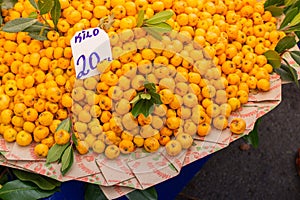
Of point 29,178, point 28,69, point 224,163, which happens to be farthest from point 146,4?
point 224,163

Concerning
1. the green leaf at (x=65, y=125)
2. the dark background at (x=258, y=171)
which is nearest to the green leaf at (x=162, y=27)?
the green leaf at (x=65, y=125)

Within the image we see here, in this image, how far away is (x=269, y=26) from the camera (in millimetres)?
1582

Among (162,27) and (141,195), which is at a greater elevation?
(162,27)

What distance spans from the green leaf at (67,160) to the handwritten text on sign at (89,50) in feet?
0.75

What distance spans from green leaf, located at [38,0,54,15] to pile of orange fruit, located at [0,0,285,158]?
0.08 m

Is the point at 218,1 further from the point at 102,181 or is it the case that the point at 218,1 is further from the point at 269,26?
the point at 102,181

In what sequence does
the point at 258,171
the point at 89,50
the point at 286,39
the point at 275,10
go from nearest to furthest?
the point at 89,50 < the point at 286,39 < the point at 275,10 < the point at 258,171

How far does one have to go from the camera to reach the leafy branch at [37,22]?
1357 mm

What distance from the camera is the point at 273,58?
1.50 m

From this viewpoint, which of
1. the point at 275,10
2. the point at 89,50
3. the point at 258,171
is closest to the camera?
the point at 89,50

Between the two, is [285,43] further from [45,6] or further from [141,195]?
[45,6]

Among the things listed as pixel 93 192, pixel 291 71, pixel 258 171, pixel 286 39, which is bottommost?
pixel 258 171

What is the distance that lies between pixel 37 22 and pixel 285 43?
0.85 metres

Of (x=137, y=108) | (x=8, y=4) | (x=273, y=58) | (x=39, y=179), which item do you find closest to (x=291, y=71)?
(x=273, y=58)
